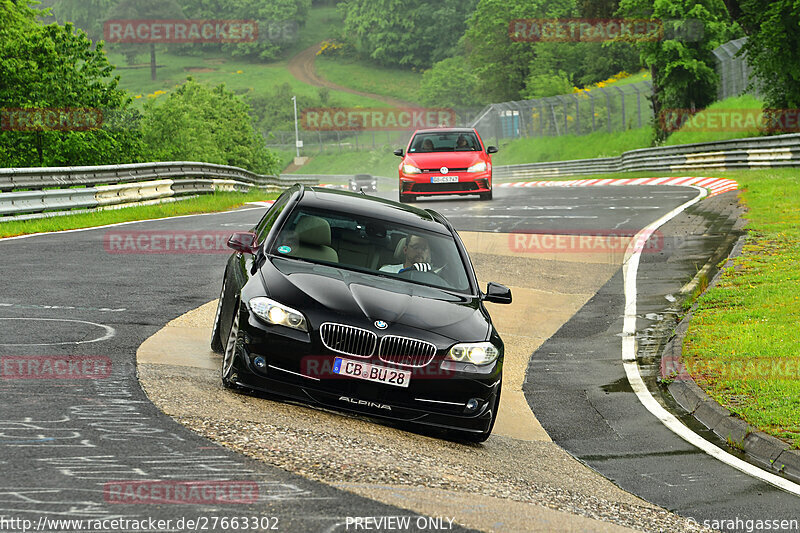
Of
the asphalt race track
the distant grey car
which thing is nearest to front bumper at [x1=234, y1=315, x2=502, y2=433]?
the asphalt race track

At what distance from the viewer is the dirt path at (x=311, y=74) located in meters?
144

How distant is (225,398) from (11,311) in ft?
12.7

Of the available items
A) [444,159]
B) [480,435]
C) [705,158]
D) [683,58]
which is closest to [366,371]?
[480,435]

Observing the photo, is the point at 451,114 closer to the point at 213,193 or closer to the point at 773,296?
the point at 213,193

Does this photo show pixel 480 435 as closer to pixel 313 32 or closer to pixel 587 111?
pixel 587 111

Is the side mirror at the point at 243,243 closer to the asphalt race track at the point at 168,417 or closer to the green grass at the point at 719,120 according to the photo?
the asphalt race track at the point at 168,417

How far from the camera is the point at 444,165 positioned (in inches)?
1022

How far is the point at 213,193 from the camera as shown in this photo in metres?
32.4

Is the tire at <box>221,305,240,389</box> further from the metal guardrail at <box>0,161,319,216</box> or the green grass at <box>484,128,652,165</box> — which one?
the green grass at <box>484,128,652,165</box>

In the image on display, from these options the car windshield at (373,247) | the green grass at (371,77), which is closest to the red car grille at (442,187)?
the car windshield at (373,247)

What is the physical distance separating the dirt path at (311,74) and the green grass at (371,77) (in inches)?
44.4

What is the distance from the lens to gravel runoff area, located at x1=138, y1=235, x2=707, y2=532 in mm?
5488

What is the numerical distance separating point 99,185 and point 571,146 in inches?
1710

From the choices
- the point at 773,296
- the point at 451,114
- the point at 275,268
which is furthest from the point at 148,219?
the point at 451,114
